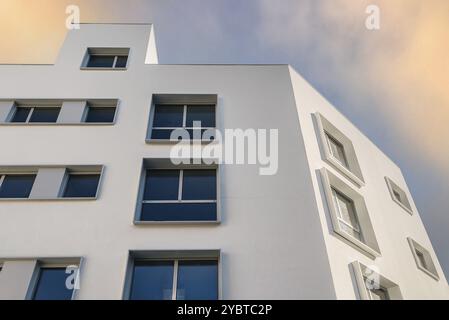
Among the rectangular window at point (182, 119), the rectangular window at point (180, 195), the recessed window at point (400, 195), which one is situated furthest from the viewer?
the recessed window at point (400, 195)

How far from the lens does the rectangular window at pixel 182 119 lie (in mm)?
11436

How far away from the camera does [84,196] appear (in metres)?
9.61

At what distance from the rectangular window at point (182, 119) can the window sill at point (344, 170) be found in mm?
3730

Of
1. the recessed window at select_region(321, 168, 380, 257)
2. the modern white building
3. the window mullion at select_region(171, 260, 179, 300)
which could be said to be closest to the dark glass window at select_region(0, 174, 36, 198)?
the modern white building

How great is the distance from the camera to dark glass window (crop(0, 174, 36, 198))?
966cm

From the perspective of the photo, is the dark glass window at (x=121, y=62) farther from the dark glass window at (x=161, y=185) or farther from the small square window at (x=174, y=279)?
the small square window at (x=174, y=279)

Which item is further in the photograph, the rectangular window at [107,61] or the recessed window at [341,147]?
the rectangular window at [107,61]

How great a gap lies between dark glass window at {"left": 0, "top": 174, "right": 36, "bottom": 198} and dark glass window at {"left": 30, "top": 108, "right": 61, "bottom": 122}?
244 centimetres

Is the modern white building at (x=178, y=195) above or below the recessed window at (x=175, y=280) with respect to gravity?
above

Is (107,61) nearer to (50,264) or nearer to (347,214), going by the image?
(50,264)

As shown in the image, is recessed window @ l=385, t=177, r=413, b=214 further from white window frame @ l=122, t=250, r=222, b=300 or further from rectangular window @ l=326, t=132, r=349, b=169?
white window frame @ l=122, t=250, r=222, b=300

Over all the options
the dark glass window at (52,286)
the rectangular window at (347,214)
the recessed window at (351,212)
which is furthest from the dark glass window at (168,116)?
the rectangular window at (347,214)
